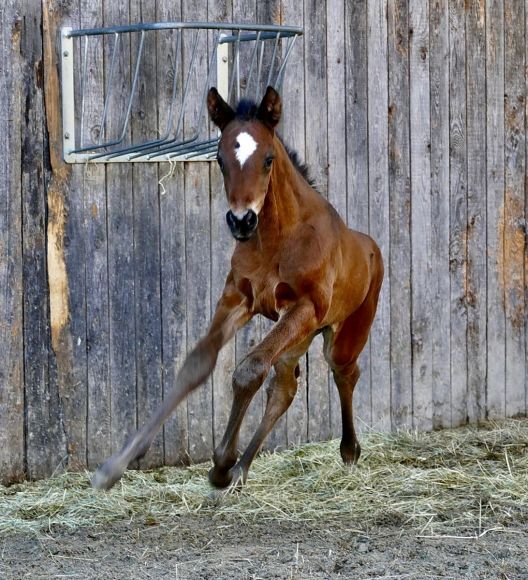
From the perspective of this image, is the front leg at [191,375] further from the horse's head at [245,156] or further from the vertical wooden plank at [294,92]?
the vertical wooden plank at [294,92]

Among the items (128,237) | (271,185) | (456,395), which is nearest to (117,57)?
(128,237)

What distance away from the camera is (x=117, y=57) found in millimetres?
5699

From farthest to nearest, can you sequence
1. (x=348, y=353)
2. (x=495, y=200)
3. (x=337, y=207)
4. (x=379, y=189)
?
(x=495, y=200)
(x=379, y=189)
(x=337, y=207)
(x=348, y=353)

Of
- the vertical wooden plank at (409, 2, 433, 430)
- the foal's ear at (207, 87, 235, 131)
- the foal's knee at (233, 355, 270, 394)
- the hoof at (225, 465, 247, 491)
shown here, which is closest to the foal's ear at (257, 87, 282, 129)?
the foal's ear at (207, 87, 235, 131)

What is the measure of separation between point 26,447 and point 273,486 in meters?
1.32

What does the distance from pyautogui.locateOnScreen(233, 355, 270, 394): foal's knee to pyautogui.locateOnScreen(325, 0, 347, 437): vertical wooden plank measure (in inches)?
81.5

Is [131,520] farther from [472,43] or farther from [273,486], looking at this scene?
[472,43]

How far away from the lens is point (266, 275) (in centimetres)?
488

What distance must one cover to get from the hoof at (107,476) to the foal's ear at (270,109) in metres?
1.63

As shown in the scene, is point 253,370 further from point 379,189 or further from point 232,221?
point 379,189

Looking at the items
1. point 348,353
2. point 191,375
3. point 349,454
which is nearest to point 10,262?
point 191,375

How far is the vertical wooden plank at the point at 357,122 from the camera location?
646 cm

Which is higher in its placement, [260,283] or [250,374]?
[260,283]

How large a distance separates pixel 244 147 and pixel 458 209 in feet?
9.27
